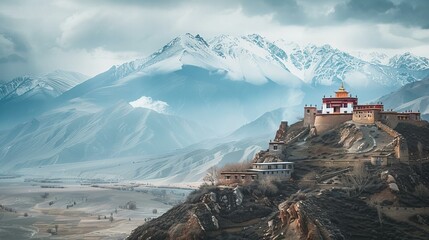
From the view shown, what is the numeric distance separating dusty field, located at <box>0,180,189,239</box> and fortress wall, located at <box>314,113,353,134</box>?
2987 cm

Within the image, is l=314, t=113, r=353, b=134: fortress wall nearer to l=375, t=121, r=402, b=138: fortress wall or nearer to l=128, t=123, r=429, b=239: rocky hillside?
l=375, t=121, r=402, b=138: fortress wall

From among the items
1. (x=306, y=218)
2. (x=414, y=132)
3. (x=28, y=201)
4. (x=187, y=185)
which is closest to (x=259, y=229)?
(x=306, y=218)

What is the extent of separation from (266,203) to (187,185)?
399 feet

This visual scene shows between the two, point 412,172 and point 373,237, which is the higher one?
point 412,172

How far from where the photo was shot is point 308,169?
74.3 metres

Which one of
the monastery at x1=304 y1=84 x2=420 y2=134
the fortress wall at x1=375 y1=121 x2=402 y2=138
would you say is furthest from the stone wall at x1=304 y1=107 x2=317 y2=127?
the fortress wall at x1=375 y1=121 x2=402 y2=138

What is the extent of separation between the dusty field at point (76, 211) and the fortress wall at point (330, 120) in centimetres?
2987

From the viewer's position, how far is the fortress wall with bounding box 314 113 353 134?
82.5m

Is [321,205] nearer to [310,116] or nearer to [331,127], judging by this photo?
[331,127]

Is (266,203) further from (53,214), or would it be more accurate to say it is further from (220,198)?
(53,214)

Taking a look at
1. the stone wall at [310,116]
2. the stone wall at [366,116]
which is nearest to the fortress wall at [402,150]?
the stone wall at [366,116]

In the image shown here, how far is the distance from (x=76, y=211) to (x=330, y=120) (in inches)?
2462

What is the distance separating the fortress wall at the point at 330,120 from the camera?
82500 millimetres

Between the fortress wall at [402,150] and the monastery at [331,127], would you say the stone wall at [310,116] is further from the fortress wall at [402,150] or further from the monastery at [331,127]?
the fortress wall at [402,150]
